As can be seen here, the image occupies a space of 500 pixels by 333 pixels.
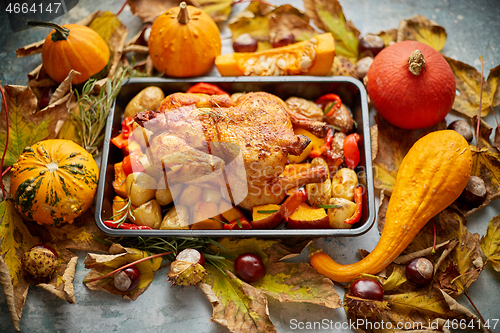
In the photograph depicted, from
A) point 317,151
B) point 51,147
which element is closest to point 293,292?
point 317,151

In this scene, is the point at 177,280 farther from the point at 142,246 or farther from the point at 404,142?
the point at 404,142

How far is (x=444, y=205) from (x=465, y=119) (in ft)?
2.75

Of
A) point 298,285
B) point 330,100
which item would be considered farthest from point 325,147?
point 298,285

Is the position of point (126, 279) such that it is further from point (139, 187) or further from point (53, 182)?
point (53, 182)

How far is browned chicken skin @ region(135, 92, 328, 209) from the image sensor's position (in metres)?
2.13

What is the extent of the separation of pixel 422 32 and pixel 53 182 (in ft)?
9.38

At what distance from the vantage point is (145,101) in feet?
8.41

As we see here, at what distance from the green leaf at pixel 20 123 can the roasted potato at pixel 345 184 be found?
1960 millimetres

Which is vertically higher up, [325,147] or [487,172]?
[325,147]

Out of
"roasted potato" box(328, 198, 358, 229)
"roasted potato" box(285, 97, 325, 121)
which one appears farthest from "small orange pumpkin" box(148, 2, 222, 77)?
"roasted potato" box(328, 198, 358, 229)

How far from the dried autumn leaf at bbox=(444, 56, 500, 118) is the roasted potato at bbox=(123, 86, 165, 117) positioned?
2.13 meters

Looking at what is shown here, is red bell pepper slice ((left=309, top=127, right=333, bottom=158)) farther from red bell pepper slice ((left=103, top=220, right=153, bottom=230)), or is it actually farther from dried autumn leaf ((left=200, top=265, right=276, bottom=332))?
red bell pepper slice ((left=103, top=220, right=153, bottom=230))

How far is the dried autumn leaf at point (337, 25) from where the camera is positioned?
2.92 meters

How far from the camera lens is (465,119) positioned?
2.80 m
